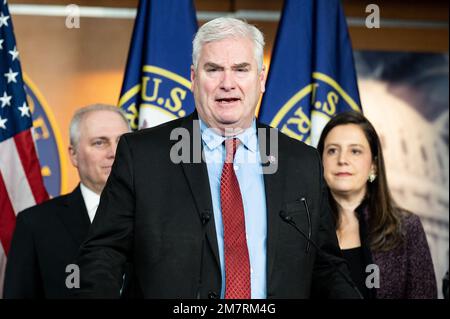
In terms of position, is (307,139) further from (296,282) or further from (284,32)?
(296,282)

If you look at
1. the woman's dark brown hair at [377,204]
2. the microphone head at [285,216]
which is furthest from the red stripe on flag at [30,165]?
the microphone head at [285,216]

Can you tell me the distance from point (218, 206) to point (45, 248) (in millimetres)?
1395

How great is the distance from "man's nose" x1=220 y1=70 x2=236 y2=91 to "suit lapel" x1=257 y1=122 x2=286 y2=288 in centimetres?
16

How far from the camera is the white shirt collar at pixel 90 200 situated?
3230 mm

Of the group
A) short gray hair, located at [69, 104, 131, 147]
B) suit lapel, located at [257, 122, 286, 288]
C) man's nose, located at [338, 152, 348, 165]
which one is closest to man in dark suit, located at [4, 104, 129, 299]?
short gray hair, located at [69, 104, 131, 147]

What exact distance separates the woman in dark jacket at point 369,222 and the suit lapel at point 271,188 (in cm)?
128

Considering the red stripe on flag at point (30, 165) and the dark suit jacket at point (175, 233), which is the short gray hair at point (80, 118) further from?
the dark suit jacket at point (175, 233)

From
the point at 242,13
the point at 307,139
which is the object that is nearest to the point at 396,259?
the point at 307,139

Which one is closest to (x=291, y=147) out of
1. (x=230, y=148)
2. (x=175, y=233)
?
(x=230, y=148)

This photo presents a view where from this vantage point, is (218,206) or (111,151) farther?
(111,151)

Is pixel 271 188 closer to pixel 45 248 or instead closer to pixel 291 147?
pixel 291 147

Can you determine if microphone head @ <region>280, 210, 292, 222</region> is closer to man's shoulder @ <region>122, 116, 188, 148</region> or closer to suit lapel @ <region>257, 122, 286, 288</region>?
suit lapel @ <region>257, 122, 286, 288</region>

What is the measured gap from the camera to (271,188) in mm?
1937

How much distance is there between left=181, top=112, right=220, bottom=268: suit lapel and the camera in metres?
1.83
